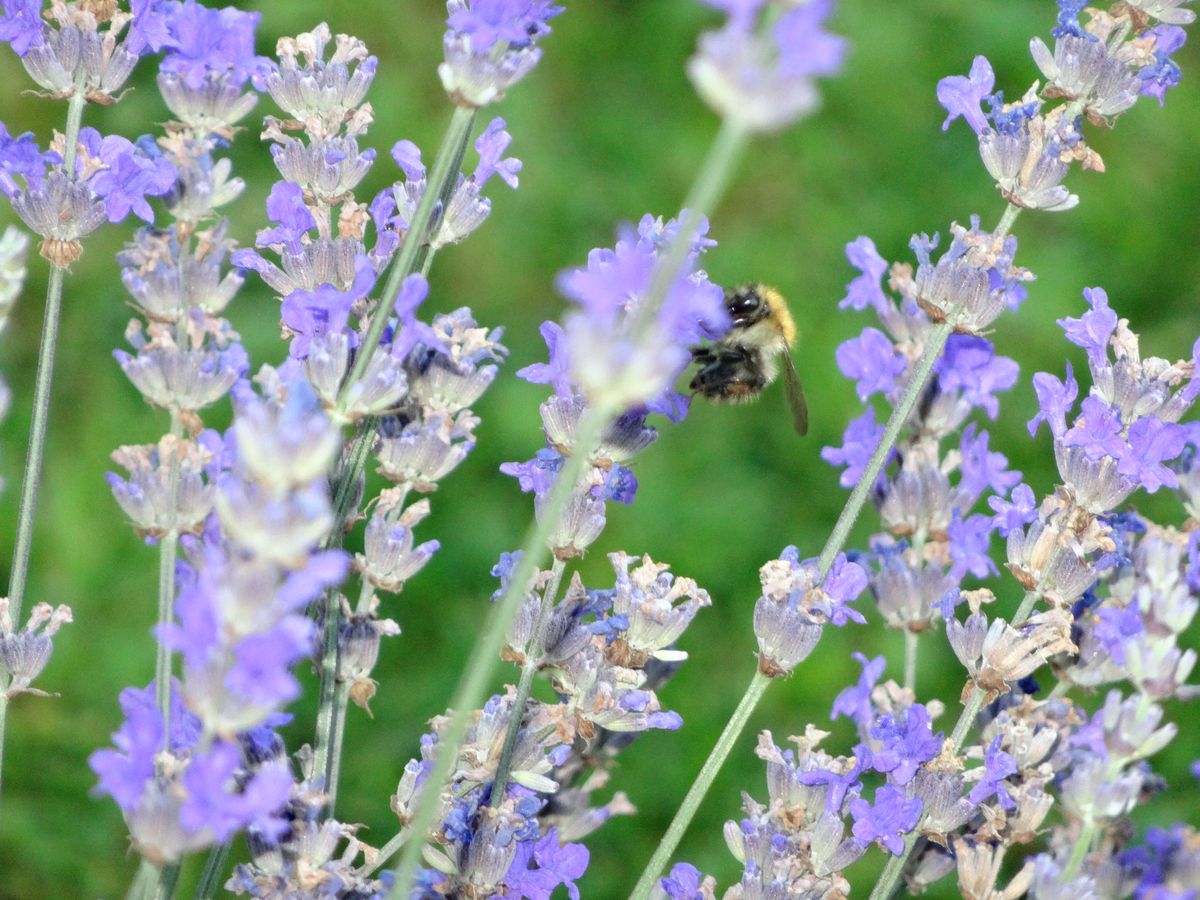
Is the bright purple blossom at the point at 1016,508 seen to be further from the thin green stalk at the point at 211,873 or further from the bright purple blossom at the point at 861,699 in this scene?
the thin green stalk at the point at 211,873

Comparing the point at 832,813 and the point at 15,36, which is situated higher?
the point at 15,36

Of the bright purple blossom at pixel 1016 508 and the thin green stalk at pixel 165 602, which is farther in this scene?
the bright purple blossom at pixel 1016 508

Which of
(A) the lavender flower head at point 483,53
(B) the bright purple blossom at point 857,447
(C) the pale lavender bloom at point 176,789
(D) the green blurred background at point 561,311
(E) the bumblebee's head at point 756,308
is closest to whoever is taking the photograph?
(C) the pale lavender bloom at point 176,789

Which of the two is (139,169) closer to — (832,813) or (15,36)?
(15,36)

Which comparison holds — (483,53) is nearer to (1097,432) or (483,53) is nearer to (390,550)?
(390,550)

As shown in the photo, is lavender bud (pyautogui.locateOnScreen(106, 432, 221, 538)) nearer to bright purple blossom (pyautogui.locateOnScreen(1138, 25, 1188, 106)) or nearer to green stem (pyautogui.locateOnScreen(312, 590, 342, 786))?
green stem (pyautogui.locateOnScreen(312, 590, 342, 786))

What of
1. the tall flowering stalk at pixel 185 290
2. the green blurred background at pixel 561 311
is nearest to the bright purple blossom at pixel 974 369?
the tall flowering stalk at pixel 185 290

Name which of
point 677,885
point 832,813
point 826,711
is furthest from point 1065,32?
point 826,711
